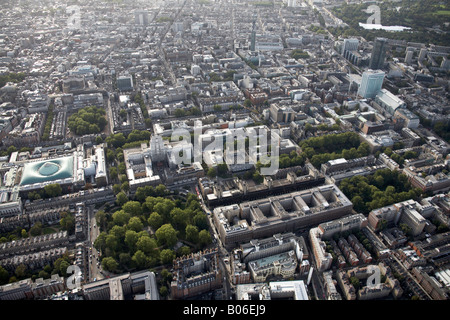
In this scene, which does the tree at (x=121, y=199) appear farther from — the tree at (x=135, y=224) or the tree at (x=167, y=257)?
the tree at (x=167, y=257)

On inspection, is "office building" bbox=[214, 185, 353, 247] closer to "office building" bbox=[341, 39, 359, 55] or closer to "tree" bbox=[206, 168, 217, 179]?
"tree" bbox=[206, 168, 217, 179]

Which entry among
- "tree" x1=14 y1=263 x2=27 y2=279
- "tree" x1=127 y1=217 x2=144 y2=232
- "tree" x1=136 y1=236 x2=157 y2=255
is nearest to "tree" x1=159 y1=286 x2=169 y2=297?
"tree" x1=136 y1=236 x2=157 y2=255

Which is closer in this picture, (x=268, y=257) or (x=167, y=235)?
(x=268, y=257)

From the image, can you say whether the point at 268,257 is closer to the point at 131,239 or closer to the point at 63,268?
the point at 131,239

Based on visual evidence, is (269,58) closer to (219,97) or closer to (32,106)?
(219,97)

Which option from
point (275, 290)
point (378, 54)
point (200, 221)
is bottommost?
point (275, 290)

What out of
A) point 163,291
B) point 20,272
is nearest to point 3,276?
point 20,272

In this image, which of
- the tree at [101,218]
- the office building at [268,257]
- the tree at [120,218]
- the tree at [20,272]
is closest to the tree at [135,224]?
the tree at [120,218]
